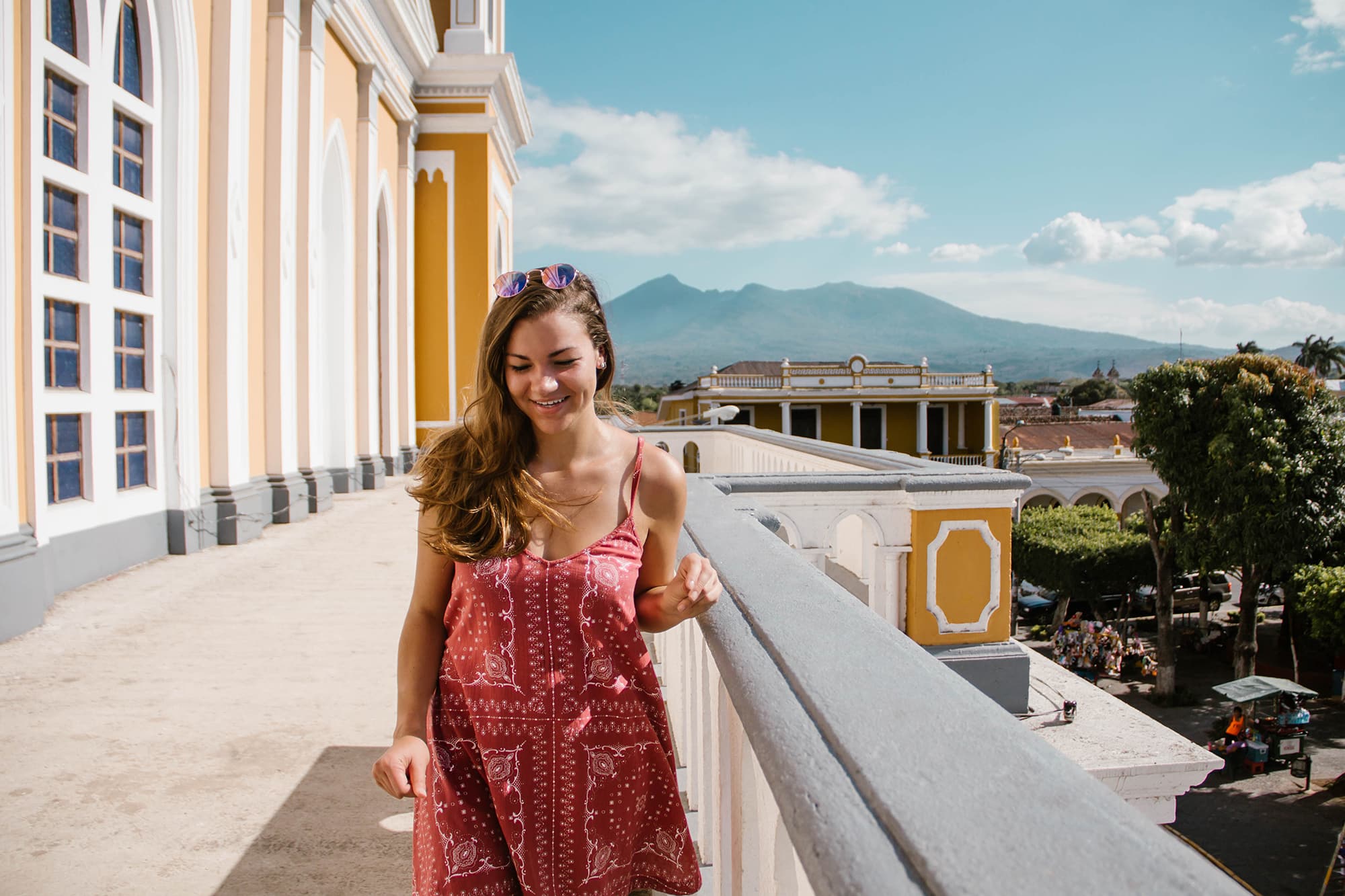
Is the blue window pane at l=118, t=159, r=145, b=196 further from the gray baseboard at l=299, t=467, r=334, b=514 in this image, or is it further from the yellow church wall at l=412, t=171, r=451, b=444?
the yellow church wall at l=412, t=171, r=451, b=444

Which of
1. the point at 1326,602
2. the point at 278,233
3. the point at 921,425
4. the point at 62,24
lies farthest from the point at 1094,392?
the point at 62,24

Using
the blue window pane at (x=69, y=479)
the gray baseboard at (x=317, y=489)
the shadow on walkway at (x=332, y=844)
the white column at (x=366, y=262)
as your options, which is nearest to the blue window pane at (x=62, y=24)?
the blue window pane at (x=69, y=479)

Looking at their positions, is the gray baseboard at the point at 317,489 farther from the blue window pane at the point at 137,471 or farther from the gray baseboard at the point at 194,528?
the blue window pane at the point at 137,471

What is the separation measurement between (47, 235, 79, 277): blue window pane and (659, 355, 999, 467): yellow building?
33.2m

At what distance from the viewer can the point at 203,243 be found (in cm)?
800

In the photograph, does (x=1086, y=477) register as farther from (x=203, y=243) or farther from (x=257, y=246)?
(x=203, y=243)

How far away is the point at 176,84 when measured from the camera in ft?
24.4

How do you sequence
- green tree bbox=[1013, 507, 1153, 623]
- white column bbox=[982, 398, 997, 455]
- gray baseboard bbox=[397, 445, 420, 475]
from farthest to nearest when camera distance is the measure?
1. white column bbox=[982, 398, 997, 455]
2. green tree bbox=[1013, 507, 1153, 623]
3. gray baseboard bbox=[397, 445, 420, 475]

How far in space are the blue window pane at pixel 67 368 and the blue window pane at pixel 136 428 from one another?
0.76 meters

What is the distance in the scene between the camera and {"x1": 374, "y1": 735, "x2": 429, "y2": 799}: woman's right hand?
1.57 meters

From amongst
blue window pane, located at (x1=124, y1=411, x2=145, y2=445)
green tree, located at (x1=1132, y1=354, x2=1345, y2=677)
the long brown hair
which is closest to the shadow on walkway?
the long brown hair

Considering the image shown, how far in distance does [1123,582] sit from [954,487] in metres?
23.2

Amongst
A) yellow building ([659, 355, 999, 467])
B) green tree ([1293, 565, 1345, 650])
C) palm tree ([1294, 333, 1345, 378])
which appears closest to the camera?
green tree ([1293, 565, 1345, 650])

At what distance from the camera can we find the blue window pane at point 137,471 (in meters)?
6.98
